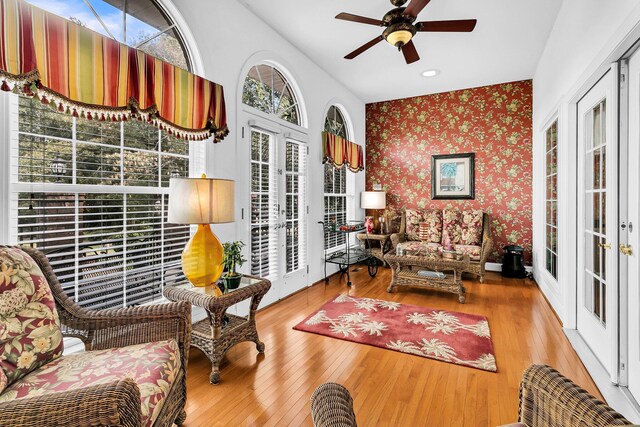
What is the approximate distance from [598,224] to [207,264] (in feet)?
8.96

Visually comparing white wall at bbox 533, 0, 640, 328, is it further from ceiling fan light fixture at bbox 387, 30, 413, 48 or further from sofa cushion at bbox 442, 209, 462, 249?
ceiling fan light fixture at bbox 387, 30, 413, 48

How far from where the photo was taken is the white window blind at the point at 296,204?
3.74 metres

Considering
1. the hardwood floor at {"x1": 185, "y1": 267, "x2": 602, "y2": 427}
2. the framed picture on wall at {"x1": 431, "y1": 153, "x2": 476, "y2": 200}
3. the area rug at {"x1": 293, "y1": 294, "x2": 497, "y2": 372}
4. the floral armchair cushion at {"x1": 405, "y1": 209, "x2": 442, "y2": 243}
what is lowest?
the hardwood floor at {"x1": 185, "y1": 267, "x2": 602, "y2": 427}

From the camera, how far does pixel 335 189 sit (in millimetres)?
4922

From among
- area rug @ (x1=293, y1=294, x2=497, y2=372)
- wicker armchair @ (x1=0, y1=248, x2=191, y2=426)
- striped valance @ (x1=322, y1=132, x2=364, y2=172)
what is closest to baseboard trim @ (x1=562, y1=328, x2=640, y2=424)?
area rug @ (x1=293, y1=294, x2=497, y2=372)

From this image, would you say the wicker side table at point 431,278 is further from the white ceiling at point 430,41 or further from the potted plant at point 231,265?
the white ceiling at point 430,41

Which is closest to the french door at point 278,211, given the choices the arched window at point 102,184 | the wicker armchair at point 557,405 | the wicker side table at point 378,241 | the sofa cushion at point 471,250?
the arched window at point 102,184

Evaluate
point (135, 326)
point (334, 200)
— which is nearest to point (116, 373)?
point (135, 326)

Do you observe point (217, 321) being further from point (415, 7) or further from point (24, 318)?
point (415, 7)

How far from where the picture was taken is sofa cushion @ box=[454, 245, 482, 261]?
438 cm

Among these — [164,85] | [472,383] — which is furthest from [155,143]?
[472,383]

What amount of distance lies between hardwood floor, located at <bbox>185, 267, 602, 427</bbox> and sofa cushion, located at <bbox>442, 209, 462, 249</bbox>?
185cm

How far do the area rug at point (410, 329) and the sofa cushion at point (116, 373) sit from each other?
1576 mm

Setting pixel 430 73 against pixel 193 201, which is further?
pixel 430 73
